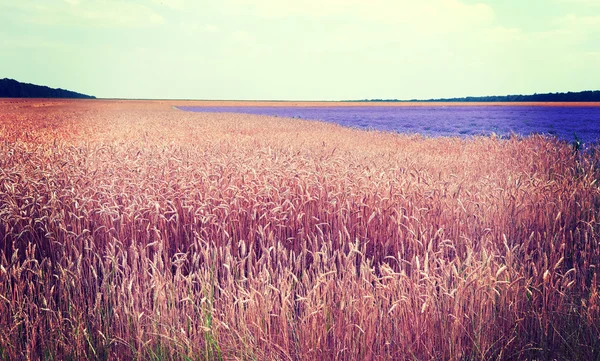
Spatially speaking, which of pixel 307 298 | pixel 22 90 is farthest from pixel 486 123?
pixel 22 90

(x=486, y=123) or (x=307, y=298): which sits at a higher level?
(x=486, y=123)

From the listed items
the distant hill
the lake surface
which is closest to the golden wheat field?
the lake surface

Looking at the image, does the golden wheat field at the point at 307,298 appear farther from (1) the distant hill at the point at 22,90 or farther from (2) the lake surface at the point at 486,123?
(1) the distant hill at the point at 22,90

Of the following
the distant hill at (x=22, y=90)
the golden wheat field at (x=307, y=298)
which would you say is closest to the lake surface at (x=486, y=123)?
the golden wheat field at (x=307, y=298)

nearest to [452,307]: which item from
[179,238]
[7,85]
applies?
[179,238]

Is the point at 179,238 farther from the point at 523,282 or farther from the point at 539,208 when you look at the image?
the point at 539,208

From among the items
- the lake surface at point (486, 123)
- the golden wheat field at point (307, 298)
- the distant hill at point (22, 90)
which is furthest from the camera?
the distant hill at point (22, 90)

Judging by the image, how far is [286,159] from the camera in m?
7.00

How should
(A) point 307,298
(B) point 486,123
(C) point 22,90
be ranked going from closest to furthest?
(A) point 307,298 < (B) point 486,123 < (C) point 22,90

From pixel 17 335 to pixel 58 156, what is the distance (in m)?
5.48

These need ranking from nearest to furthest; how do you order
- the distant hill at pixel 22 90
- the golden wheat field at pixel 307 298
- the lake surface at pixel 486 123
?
the golden wheat field at pixel 307 298 → the lake surface at pixel 486 123 → the distant hill at pixel 22 90

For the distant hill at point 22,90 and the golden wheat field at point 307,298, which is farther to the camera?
the distant hill at point 22,90

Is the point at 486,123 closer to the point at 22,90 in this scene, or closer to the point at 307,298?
the point at 307,298

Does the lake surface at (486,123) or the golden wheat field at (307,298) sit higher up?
the lake surface at (486,123)
